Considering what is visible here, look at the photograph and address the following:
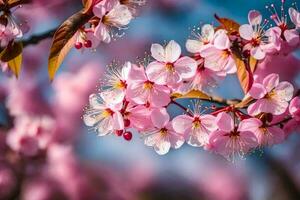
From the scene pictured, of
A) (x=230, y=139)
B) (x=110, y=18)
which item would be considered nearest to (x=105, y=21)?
(x=110, y=18)

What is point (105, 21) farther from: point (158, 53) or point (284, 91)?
point (284, 91)

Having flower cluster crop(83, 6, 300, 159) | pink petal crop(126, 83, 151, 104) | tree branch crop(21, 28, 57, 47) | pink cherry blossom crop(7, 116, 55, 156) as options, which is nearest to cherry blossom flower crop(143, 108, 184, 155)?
flower cluster crop(83, 6, 300, 159)

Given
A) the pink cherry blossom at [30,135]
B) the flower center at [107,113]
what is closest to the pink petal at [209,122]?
the flower center at [107,113]

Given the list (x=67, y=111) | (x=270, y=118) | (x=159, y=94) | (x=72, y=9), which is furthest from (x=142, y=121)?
(x=67, y=111)

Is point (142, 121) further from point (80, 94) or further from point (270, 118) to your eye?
point (80, 94)

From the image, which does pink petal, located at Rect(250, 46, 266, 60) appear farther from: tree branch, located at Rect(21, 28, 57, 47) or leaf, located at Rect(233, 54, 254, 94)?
tree branch, located at Rect(21, 28, 57, 47)

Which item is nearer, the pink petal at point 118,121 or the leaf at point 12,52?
the pink petal at point 118,121

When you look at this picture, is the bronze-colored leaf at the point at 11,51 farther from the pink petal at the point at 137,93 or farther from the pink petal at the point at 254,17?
the pink petal at the point at 254,17
